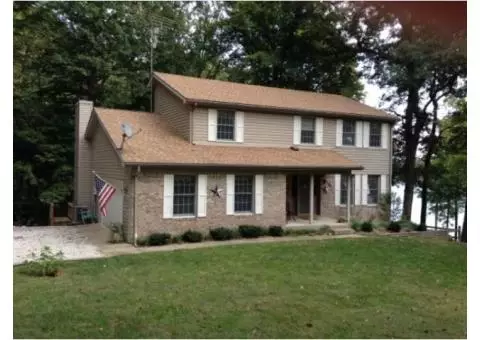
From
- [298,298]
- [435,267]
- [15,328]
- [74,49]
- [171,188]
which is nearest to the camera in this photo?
[15,328]

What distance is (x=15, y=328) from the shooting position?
205 inches

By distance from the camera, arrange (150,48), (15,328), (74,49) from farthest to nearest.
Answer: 1. (150,48)
2. (74,49)
3. (15,328)

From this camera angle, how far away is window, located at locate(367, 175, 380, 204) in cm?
1902

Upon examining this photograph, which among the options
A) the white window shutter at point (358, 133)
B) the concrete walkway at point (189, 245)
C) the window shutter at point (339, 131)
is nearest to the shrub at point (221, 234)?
the concrete walkway at point (189, 245)

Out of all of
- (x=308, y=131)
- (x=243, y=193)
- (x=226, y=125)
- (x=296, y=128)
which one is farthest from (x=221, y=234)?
(x=308, y=131)

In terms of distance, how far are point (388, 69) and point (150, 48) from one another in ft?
43.6

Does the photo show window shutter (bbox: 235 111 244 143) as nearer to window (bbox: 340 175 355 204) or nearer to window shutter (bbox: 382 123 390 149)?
window (bbox: 340 175 355 204)

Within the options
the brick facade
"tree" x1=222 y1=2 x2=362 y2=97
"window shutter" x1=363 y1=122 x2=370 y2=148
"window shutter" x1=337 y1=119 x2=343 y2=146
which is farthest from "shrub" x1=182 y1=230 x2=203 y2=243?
"tree" x1=222 y1=2 x2=362 y2=97

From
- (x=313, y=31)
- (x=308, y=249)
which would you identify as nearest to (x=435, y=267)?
(x=308, y=249)

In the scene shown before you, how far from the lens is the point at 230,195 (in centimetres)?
1395

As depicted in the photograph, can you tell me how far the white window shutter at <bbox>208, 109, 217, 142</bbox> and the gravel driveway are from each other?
5449mm

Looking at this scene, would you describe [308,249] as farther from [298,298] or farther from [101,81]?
[101,81]

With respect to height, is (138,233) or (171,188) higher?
(171,188)

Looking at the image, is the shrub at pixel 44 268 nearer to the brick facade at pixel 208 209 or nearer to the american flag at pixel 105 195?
the brick facade at pixel 208 209
